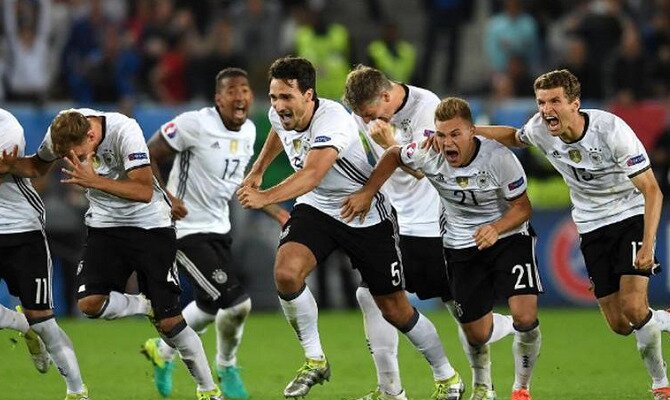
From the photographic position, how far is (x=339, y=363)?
13562 mm

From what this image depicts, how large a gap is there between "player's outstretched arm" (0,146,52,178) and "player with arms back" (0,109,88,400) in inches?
0.6

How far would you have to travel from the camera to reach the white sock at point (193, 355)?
10.2 m

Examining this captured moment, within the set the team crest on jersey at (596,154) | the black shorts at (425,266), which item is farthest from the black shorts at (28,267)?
the team crest on jersey at (596,154)

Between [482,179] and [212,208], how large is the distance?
2.75 meters

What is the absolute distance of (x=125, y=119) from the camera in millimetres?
10211

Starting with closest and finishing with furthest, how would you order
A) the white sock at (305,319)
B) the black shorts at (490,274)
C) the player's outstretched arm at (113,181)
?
the player's outstretched arm at (113,181) < the black shorts at (490,274) < the white sock at (305,319)

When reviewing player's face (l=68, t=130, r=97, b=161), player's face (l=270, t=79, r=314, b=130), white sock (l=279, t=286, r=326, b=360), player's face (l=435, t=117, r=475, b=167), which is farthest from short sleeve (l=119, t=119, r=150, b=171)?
player's face (l=435, t=117, r=475, b=167)

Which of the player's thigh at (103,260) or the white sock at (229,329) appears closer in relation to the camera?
the player's thigh at (103,260)

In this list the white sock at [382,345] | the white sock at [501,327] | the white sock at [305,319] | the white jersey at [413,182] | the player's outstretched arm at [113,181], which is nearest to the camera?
the player's outstretched arm at [113,181]

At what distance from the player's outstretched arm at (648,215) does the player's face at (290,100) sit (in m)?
2.29

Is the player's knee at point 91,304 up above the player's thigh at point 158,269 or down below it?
below

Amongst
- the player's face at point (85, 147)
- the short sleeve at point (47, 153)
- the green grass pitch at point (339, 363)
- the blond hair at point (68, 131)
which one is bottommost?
the green grass pitch at point (339, 363)

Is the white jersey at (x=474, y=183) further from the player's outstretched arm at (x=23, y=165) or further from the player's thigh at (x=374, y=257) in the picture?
the player's outstretched arm at (x=23, y=165)

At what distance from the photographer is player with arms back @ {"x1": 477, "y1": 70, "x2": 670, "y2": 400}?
32.5 ft
